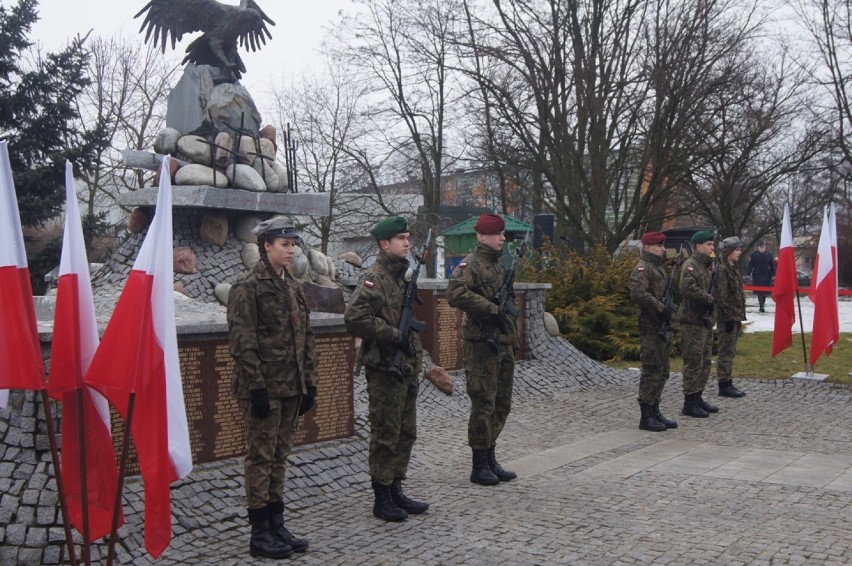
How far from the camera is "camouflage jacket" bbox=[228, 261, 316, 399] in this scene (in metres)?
5.07

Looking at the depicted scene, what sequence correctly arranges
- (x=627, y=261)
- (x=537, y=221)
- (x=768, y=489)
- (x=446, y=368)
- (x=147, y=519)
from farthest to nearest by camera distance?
(x=537, y=221) < (x=627, y=261) < (x=446, y=368) < (x=768, y=489) < (x=147, y=519)

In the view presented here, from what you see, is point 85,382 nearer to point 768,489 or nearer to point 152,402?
point 152,402

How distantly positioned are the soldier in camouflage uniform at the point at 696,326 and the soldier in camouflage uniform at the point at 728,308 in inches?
35.4

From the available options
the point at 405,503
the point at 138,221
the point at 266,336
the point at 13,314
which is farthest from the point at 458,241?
the point at 13,314

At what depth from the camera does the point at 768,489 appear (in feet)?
21.5

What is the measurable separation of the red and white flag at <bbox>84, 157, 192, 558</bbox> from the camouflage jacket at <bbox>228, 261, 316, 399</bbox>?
0.78 m

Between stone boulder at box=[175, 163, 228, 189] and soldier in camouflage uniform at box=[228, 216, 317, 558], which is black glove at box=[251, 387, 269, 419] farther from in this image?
stone boulder at box=[175, 163, 228, 189]

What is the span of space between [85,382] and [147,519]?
27.7 inches

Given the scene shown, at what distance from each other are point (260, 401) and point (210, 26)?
914 cm

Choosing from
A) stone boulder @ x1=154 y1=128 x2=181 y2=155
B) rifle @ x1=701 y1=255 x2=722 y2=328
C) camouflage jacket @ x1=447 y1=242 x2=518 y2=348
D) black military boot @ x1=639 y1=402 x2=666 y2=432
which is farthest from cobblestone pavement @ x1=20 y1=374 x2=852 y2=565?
stone boulder @ x1=154 y1=128 x2=181 y2=155

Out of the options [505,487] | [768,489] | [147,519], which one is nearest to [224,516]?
Result: [147,519]

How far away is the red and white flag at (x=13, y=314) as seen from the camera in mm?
4094

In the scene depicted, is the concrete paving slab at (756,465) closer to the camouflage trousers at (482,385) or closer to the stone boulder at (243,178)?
the camouflage trousers at (482,385)

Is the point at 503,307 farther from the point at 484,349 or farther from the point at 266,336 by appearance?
the point at 266,336
